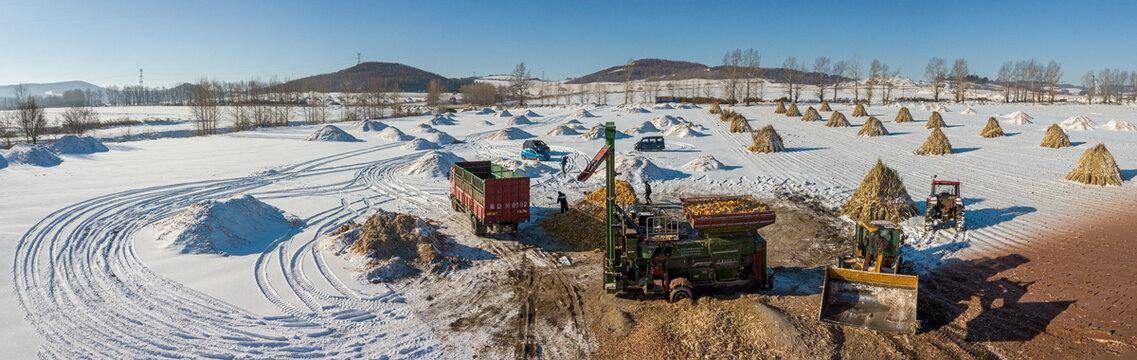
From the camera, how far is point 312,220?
1855 cm

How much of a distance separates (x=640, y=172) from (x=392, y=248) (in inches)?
535

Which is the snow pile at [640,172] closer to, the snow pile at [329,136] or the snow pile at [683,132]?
the snow pile at [683,132]

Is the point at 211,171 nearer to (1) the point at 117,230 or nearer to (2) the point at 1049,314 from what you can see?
(1) the point at 117,230

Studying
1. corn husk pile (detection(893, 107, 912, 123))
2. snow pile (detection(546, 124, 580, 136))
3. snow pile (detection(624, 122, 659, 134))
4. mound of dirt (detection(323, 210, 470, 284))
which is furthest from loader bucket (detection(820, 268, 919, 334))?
corn husk pile (detection(893, 107, 912, 123))

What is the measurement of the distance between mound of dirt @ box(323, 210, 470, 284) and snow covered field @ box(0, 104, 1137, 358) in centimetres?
48

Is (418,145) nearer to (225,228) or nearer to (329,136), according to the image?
(329,136)

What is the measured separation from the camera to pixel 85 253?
14836 mm

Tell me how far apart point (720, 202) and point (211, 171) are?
27971 mm

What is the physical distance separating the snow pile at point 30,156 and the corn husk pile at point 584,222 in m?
31.8

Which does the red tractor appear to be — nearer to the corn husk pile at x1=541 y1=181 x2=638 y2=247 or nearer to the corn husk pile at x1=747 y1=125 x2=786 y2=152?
the corn husk pile at x1=541 y1=181 x2=638 y2=247

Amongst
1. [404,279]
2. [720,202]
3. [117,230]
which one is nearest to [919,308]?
[720,202]

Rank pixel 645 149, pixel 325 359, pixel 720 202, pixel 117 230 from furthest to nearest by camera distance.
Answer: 1. pixel 645 149
2. pixel 117 230
3. pixel 720 202
4. pixel 325 359

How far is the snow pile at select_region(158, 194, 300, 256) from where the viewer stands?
1493cm

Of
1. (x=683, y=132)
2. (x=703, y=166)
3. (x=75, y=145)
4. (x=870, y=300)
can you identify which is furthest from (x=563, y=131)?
(x=870, y=300)
